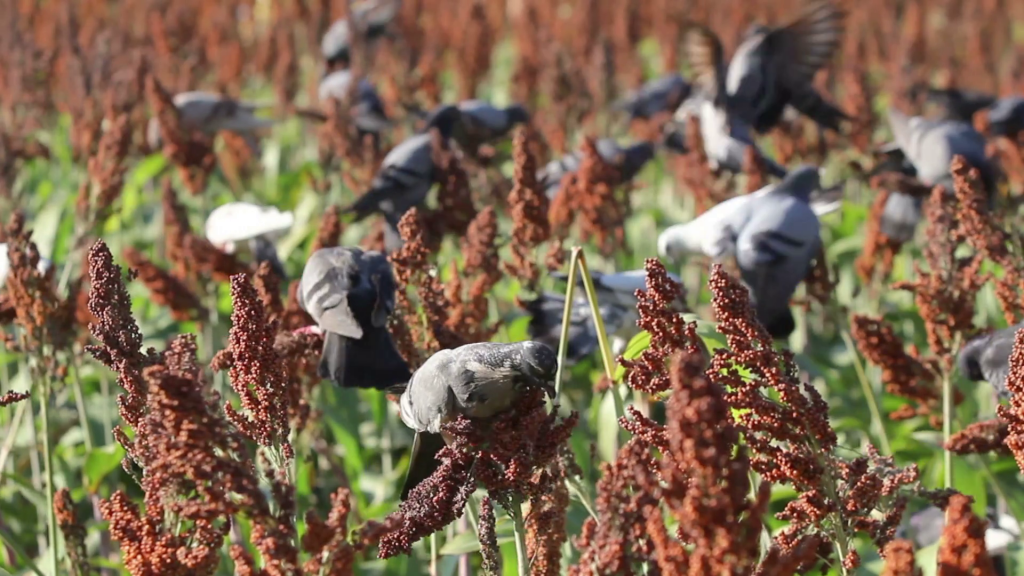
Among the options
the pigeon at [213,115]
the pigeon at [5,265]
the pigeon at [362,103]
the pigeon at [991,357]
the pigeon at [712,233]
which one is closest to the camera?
the pigeon at [991,357]

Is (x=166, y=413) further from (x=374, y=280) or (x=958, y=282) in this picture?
(x=958, y=282)

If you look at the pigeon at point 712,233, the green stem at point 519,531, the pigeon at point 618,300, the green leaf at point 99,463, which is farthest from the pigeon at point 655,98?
the green stem at point 519,531

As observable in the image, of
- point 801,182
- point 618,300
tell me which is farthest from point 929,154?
point 618,300

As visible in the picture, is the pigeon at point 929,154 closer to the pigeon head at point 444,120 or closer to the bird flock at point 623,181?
the bird flock at point 623,181

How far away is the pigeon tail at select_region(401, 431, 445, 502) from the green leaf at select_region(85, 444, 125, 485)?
149 cm

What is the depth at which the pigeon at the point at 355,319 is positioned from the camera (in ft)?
8.43

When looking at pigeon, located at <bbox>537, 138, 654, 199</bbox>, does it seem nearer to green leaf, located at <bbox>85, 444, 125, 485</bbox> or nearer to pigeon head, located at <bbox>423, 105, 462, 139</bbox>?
pigeon head, located at <bbox>423, 105, 462, 139</bbox>

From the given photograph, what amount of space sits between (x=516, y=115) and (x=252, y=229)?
51.5 inches

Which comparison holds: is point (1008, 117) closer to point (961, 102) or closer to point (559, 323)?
point (961, 102)

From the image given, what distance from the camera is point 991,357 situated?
2.49 metres

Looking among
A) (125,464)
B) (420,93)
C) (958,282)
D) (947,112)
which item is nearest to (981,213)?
(958,282)

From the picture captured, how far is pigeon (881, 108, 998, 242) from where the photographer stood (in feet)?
12.2

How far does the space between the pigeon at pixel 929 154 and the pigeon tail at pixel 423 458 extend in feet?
6.50

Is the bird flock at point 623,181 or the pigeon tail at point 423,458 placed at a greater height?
the bird flock at point 623,181
